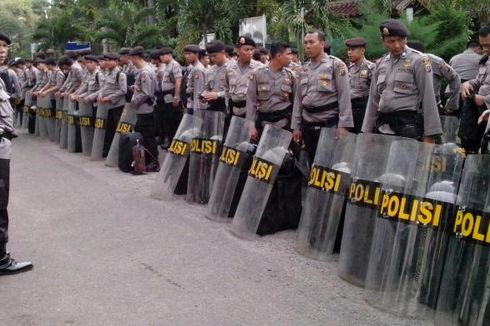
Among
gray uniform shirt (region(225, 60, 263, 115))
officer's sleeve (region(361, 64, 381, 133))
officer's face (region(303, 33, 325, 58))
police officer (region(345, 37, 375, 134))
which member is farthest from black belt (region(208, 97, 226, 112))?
officer's sleeve (region(361, 64, 381, 133))

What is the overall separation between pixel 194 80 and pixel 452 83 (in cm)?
473

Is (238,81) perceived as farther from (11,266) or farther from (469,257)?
(469,257)

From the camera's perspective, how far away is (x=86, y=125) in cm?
1106

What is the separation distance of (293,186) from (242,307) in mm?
2073

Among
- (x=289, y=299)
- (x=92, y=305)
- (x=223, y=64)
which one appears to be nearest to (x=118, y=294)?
(x=92, y=305)

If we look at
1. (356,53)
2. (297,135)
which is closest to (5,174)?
(297,135)

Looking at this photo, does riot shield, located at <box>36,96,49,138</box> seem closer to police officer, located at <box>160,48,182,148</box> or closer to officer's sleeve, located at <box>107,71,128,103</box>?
officer's sleeve, located at <box>107,71,128,103</box>

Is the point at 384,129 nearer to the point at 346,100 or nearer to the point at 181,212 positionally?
the point at 346,100

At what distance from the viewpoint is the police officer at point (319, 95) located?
566 cm

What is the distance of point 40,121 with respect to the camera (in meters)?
14.1

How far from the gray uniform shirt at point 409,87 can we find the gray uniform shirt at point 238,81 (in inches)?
83.3

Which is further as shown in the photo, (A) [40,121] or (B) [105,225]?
(A) [40,121]

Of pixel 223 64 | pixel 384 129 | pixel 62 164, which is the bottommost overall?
pixel 62 164

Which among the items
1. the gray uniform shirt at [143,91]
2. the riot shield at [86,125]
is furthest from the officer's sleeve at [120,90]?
the gray uniform shirt at [143,91]
